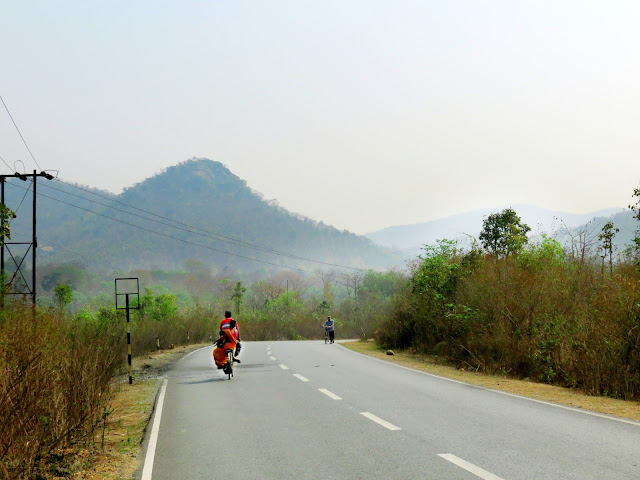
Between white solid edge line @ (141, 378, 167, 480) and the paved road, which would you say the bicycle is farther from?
white solid edge line @ (141, 378, 167, 480)

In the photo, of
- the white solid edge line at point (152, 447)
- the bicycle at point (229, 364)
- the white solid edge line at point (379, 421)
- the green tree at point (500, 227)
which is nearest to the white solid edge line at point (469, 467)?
the white solid edge line at point (379, 421)

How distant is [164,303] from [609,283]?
72650 mm

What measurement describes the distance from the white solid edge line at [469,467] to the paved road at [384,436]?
0.04ft

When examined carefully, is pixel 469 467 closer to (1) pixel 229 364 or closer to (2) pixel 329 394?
(2) pixel 329 394

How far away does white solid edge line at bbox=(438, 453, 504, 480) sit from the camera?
614 cm

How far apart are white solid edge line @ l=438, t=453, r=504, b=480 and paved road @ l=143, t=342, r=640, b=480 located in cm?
1

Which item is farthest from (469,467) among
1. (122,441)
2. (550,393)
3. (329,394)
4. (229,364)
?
(229,364)

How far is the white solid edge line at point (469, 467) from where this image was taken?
614cm

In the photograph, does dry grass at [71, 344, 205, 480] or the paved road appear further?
dry grass at [71, 344, 205, 480]

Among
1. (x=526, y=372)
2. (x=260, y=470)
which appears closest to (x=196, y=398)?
(x=260, y=470)

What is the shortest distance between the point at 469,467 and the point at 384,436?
190cm

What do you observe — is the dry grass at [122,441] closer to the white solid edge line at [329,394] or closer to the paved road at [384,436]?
the paved road at [384,436]

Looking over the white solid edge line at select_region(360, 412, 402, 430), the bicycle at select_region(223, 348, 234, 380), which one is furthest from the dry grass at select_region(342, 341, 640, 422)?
the bicycle at select_region(223, 348, 234, 380)

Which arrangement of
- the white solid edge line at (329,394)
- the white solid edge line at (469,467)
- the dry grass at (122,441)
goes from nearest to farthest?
the white solid edge line at (469,467)
the dry grass at (122,441)
the white solid edge line at (329,394)
